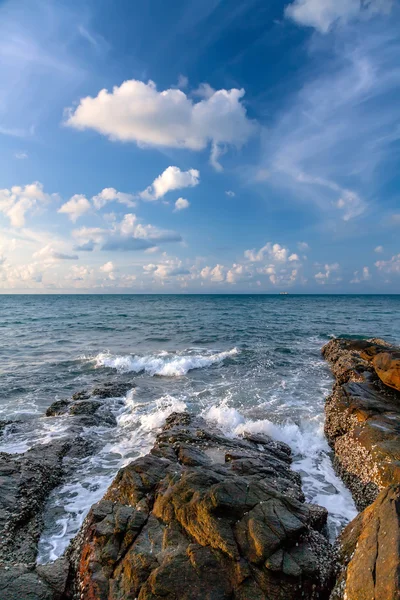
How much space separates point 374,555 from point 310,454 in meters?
7.17

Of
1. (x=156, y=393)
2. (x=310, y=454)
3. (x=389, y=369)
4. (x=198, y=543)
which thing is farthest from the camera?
(x=156, y=393)

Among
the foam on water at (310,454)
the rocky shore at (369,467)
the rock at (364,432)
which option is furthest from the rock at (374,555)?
the rock at (364,432)

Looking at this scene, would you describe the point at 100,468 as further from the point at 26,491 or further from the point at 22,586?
the point at 22,586

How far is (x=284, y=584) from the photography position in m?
5.19

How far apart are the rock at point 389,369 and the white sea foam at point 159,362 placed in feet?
43.1

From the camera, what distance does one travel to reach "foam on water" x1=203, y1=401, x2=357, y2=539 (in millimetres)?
8716

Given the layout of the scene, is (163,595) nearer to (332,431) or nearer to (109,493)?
(109,493)

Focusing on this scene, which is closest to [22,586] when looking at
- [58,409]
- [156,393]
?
[58,409]

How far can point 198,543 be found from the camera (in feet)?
18.8

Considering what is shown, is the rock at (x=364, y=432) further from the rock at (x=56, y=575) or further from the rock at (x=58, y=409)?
the rock at (x=58, y=409)

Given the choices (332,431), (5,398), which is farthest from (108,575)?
(5,398)

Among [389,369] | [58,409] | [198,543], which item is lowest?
[58,409]

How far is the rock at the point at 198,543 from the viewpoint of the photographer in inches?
204

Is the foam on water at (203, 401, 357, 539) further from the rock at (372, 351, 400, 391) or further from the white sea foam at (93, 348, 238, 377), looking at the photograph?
the white sea foam at (93, 348, 238, 377)
